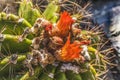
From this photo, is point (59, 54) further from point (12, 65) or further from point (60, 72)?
point (12, 65)

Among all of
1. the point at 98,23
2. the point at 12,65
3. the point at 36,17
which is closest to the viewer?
the point at 12,65

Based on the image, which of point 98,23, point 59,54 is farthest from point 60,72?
point 98,23

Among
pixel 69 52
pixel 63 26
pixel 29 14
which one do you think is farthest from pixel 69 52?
pixel 29 14

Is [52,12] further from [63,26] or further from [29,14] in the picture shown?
[63,26]

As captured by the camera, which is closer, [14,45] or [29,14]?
[14,45]

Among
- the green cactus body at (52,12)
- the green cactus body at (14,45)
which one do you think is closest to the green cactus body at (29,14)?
the green cactus body at (52,12)

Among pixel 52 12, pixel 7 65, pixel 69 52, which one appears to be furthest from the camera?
pixel 52 12

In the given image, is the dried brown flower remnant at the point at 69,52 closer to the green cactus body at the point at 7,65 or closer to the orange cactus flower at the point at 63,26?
the orange cactus flower at the point at 63,26
